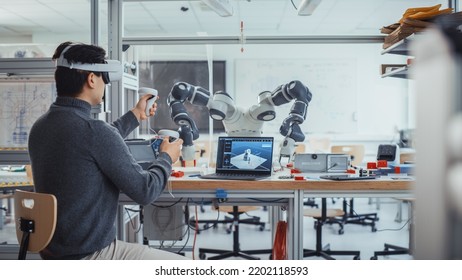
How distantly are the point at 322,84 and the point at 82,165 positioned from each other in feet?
16.3

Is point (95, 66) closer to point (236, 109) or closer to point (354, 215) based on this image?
point (236, 109)

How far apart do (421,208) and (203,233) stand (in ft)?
11.8

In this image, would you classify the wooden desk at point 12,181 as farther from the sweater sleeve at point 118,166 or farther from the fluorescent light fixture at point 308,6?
the fluorescent light fixture at point 308,6

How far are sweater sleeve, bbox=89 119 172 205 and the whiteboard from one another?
4.57 meters

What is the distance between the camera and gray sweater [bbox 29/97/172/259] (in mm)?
1254

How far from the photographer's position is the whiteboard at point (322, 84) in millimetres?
5844

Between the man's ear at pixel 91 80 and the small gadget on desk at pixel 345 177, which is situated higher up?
the man's ear at pixel 91 80

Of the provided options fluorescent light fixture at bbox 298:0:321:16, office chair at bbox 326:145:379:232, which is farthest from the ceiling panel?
fluorescent light fixture at bbox 298:0:321:16

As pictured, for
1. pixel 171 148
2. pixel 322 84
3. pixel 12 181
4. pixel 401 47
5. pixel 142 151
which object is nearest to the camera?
pixel 171 148

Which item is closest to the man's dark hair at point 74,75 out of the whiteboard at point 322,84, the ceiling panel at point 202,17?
the ceiling panel at point 202,17

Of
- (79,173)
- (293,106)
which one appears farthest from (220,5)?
(79,173)

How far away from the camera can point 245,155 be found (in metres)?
2.09

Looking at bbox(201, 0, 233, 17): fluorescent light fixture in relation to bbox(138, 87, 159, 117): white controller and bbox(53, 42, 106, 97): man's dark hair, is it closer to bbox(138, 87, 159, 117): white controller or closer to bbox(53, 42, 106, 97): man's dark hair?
bbox(138, 87, 159, 117): white controller

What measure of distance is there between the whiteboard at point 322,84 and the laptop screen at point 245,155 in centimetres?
375
